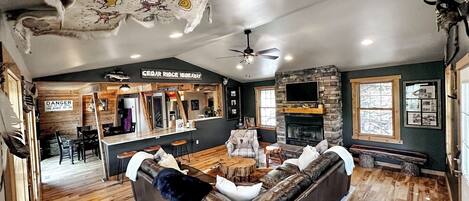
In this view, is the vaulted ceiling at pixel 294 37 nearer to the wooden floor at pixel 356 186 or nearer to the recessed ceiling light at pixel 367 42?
the recessed ceiling light at pixel 367 42

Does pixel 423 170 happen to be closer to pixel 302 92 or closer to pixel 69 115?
pixel 302 92

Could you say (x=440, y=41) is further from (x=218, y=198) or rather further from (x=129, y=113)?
(x=129, y=113)

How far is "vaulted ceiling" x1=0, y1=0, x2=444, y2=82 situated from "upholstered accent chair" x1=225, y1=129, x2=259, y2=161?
6.54 ft

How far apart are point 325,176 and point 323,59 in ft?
11.2

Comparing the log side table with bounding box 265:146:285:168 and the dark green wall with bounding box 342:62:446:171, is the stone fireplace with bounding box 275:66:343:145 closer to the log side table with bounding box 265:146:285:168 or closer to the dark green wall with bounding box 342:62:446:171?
the dark green wall with bounding box 342:62:446:171

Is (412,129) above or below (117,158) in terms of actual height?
above

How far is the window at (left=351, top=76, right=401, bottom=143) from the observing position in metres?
5.43

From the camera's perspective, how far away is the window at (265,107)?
324 inches

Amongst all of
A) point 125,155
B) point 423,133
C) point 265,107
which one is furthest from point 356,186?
point 125,155

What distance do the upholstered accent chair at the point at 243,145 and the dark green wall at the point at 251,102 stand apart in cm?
248

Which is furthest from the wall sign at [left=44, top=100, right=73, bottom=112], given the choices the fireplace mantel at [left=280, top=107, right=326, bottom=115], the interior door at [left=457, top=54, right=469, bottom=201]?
the interior door at [left=457, top=54, right=469, bottom=201]

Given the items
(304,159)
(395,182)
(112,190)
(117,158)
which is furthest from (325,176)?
(117,158)

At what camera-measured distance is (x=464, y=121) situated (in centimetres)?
221

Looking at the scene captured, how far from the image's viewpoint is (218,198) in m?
2.31
